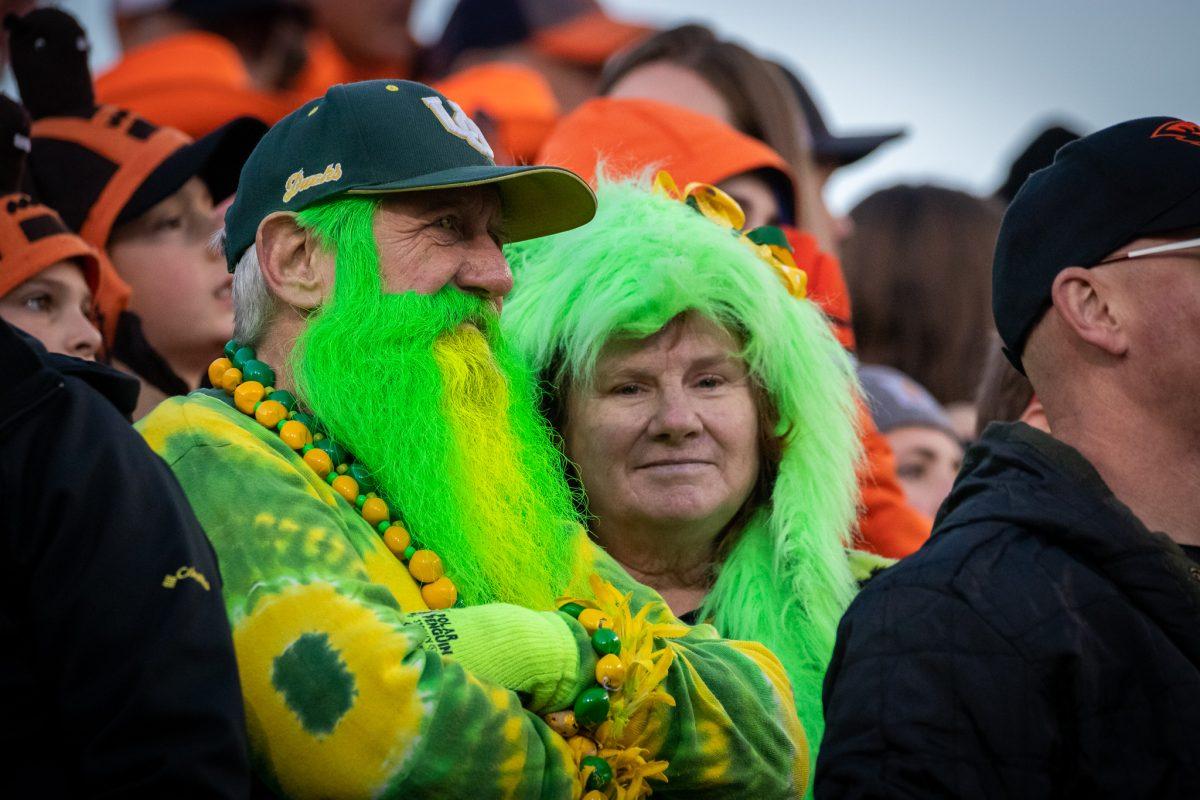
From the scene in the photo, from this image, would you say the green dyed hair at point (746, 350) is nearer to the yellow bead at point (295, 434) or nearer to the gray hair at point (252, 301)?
the gray hair at point (252, 301)

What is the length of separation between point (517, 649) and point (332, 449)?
1.96 ft

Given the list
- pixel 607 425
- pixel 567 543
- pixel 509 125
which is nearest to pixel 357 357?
pixel 567 543

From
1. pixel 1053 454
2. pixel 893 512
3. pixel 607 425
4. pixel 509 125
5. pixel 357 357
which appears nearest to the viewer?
pixel 1053 454

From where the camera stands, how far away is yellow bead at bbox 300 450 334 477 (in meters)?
2.74

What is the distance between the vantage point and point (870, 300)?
6160mm

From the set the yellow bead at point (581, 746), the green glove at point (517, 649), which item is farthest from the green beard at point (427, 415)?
the yellow bead at point (581, 746)

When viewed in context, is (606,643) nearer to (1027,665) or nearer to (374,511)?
(374,511)

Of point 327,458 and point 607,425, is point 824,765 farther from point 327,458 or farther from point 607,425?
point 607,425

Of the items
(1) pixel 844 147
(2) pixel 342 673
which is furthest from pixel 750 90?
(2) pixel 342 673

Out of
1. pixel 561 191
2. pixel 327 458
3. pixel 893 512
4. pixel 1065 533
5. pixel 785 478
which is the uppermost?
pixel 561 191

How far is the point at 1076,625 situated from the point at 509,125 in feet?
13.1

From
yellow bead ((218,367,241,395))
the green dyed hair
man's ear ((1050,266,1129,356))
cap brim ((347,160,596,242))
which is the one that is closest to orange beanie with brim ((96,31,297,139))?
the green dyed hair

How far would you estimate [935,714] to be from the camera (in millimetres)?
2322

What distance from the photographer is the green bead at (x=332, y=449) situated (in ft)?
9.23
